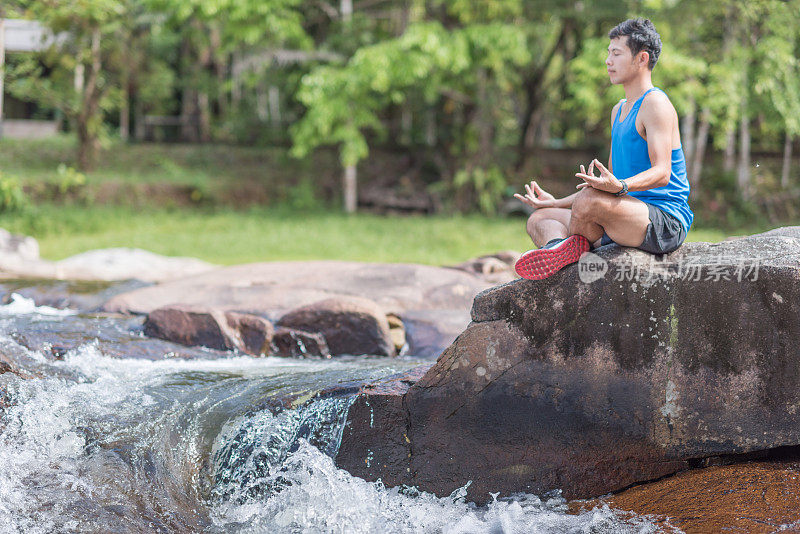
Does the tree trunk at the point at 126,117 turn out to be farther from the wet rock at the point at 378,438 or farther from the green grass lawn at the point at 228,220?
the wet rock at the point at 378,438

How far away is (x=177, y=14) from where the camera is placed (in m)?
17.2

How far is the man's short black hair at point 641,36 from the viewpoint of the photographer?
13.5 feet

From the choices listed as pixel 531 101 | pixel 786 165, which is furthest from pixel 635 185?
pixel 786 165

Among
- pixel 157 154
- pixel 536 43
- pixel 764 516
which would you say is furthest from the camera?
pixel 157 154

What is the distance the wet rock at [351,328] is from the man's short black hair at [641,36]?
3.63 m

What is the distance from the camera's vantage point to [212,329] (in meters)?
6.97

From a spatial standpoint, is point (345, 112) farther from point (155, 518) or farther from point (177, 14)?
point (155, 518)

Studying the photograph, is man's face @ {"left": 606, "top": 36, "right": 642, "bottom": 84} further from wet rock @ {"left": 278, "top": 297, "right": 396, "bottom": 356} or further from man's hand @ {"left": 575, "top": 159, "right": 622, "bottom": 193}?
wet rock @ {"left": 278, "top": 297, "right": 396, "bottom": 356}

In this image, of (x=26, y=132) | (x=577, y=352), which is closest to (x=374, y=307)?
(x=577, y=352)

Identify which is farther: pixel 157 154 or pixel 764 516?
pixel 157 154

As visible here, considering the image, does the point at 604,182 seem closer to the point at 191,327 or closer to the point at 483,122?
the point at 191,327

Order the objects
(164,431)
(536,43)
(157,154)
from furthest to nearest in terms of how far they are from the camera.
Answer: (157,154)
(536,43)
(164,431)

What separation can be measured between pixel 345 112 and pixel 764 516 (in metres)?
14.4

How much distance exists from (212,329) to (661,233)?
4.24m
